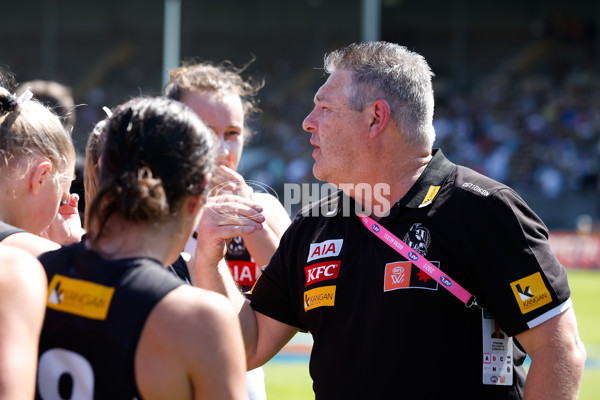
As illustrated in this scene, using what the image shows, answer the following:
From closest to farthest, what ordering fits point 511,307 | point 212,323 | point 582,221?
point 212,323
point 511,307
point 582,221

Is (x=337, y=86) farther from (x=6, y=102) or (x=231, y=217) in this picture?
(x=6, y=102)

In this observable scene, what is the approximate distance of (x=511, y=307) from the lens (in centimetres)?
236

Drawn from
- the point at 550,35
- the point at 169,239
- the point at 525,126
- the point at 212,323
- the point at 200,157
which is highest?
the point at 550,35

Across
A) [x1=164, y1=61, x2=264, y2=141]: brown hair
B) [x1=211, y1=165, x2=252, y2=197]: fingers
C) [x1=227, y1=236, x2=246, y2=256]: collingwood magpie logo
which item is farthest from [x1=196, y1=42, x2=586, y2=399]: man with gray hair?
[x1=164, y1=61, x2=264, y2=141]: brown hair

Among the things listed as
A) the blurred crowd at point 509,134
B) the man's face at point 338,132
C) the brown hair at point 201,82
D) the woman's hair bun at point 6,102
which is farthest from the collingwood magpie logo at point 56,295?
the blurred crowd at point 509,134

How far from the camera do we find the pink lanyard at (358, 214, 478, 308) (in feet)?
8.01

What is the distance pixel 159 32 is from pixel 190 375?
2989 centimetres

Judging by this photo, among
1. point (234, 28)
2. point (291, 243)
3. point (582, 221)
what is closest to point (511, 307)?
point (291, 243)

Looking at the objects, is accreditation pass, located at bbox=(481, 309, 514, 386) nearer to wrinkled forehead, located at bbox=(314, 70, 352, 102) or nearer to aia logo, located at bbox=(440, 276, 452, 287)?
aia logo, located at bbox=(440, 276, 452, 287)

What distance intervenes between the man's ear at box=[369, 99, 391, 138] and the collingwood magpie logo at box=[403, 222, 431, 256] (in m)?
0.45

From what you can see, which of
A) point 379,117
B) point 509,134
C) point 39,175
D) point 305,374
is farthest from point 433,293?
point 509,134

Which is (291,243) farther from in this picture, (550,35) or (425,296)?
(550,35)

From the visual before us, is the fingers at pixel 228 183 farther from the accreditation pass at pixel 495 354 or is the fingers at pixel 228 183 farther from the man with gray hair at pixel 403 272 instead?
the accreditation pass at pixel 495 354

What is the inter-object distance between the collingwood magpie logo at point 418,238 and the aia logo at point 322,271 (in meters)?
0.29
